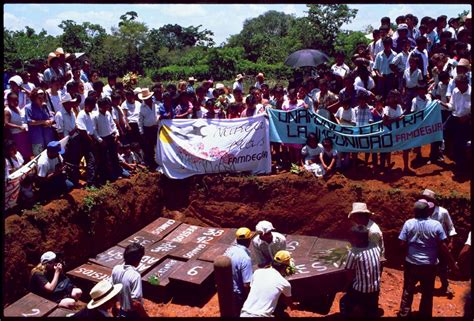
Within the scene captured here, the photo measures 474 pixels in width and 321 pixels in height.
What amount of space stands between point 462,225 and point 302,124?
4.28m

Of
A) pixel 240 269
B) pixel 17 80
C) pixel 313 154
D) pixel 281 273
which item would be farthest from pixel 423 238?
pixel 17 80

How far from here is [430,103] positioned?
11164mm

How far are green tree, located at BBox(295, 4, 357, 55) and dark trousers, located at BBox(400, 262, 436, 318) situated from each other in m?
27.3

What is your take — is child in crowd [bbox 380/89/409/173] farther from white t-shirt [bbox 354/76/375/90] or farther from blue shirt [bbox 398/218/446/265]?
blue shirt [bbox 398/218/446/265]

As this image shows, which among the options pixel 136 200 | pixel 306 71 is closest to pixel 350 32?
pixel 306 71

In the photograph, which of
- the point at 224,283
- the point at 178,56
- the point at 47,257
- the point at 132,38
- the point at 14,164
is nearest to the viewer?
the point at 224,283

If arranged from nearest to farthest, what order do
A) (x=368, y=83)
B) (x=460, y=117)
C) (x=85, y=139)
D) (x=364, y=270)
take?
(x=364, y=270) → (x=85, y=139) → (x=460, y=117) → (x=368, y=83)

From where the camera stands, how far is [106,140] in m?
10.9

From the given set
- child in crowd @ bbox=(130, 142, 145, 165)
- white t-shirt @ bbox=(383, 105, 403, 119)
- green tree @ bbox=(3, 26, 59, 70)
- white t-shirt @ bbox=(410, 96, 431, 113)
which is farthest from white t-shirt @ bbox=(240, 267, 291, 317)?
green tree @ bbox=(3, 26, 59, 70)

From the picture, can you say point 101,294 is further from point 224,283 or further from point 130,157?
point 130,157

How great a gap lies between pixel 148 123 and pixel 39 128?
270 centimetres

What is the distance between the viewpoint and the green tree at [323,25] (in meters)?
32.6

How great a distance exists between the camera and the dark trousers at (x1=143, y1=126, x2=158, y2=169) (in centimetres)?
1245

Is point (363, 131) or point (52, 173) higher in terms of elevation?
point (363, 131)
